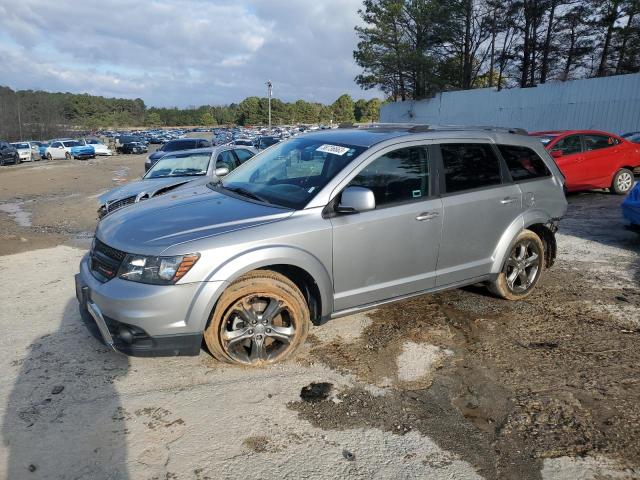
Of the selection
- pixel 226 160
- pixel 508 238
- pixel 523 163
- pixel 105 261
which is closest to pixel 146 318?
pixel 105 261

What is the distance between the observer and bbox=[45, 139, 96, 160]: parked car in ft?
119

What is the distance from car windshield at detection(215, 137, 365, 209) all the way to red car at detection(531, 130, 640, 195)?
7.74m

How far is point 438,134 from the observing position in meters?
4.27

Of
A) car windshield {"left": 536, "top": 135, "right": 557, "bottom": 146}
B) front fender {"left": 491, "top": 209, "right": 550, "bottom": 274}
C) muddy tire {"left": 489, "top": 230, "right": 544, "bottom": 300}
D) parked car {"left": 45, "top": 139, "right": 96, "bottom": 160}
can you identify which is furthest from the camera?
parked car {"left": 45, "top": 139, "right": 96, "bottom": 160}

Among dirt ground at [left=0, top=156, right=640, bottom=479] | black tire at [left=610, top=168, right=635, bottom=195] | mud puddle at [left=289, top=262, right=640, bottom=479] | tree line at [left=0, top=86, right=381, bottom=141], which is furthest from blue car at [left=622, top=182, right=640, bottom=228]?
tree line at [left=0, top=86, right=381, bottom=141]

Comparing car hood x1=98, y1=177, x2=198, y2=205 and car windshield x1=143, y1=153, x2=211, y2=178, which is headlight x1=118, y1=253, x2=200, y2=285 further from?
car windshield x1=143, y1=153, x2=211, y2=178

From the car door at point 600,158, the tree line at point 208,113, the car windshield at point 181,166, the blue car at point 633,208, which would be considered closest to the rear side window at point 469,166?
the blue car at point 633,208

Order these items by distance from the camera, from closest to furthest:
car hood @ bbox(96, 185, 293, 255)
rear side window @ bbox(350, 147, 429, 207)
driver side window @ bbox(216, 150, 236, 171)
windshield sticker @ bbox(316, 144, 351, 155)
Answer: car hood @ bbox(96, 185, 293, 255), rear side window @ bbox(350, 147, 429, 207), windshield sticker @ bbox(316, 144, 351, 155), driver side window @ bbox(216, 150, 236, 171)

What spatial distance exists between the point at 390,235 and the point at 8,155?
118ft

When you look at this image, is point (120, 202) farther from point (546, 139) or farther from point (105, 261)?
point (546, 139)

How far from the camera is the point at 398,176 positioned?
4.02 m

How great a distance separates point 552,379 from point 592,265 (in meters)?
3.33

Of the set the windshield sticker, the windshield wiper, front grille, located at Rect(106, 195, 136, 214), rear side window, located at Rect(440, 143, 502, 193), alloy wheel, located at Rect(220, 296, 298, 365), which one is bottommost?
alloy wheel, located at Rect(220, 296, 298, 365)

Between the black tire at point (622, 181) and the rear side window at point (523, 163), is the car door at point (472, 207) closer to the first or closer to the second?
the rear side window at point (523, 163)
